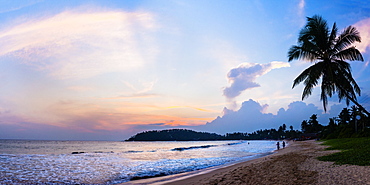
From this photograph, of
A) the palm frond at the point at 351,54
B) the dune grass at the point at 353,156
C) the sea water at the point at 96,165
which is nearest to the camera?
the dune grass at the point at 353,156

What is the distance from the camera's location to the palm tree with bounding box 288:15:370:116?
14.4 metres

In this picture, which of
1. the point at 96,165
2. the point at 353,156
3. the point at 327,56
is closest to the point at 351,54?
the point at 327,56

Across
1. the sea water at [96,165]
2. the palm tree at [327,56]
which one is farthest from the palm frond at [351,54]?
the sea water at [96,165]

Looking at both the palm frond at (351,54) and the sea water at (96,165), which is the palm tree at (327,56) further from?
the sea water at (96,165)

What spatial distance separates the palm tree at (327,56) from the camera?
568 inches

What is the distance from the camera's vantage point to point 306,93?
16.3m

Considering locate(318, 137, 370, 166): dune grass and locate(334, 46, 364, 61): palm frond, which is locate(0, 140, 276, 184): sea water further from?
locate(334, 46, 364, 61): palm frond

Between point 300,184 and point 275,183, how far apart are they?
83 centimetres

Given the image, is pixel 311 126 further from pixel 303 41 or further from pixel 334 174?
pixel 334 174

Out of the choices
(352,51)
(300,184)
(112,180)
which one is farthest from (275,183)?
(352,51)

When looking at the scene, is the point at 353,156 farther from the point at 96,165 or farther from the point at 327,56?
the point at 96,165

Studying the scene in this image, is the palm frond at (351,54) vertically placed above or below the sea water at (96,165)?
above

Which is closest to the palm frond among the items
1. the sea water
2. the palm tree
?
the palm tree

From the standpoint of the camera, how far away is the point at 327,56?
1508 centimetres
